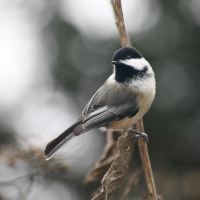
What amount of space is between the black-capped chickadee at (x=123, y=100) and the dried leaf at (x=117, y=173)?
1.12ft

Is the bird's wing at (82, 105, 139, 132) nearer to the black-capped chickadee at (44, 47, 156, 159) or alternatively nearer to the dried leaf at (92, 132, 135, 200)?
the black-capped chickadee at (44, 47, 156, 159)

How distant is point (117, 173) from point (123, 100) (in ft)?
1.84

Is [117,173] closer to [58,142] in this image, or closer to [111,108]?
[58,142]

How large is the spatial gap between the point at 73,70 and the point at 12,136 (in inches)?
149

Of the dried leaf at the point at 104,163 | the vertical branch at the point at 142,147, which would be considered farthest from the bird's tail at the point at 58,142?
the vertical branch at the point at 142,147

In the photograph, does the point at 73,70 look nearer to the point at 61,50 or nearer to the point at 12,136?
the point at 61,50

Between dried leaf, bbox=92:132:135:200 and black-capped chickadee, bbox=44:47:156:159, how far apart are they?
0.34m

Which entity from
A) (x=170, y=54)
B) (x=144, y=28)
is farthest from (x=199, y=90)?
(x=144, y=28)

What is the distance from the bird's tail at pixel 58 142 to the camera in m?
1.06

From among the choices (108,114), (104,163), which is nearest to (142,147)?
(104,163)

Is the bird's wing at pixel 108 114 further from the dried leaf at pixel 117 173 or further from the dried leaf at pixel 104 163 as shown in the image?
the dried leaf at pixel 117 173

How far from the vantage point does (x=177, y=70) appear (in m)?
4.48

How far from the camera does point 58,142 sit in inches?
45.2

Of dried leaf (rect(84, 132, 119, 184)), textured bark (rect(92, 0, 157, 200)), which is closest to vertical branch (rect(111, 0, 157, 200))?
textured bark (rect(92, 0, 157, 200))
